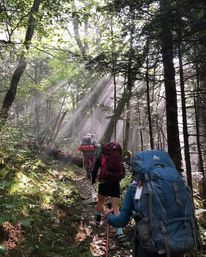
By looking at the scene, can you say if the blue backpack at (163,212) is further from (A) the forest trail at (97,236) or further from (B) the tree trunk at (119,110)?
(B) the tree trunk at (119,110)

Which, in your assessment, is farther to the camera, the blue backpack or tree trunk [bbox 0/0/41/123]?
tree trunk [bbox 0/0/41/123]

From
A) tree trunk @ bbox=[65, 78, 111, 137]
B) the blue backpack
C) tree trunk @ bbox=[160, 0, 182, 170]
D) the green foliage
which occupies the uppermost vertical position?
tree trunk @ bbox=[65, 78, 111, 137]

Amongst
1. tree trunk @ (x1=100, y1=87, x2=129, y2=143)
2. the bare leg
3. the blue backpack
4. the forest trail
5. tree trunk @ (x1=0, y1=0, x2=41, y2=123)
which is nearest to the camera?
the blue backpack

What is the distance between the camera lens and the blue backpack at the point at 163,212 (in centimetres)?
352

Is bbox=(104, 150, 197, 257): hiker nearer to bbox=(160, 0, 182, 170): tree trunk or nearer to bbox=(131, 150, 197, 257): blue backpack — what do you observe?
bbox=(131, 150, 197, 257): blue backpack

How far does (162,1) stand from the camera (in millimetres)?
8383

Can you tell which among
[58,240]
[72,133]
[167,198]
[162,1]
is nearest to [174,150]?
[162,1]

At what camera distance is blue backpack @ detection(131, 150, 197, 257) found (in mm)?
3520

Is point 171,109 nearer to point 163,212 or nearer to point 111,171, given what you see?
point 111,171

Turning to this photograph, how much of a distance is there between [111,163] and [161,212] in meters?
3.81

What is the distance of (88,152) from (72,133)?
28274mm

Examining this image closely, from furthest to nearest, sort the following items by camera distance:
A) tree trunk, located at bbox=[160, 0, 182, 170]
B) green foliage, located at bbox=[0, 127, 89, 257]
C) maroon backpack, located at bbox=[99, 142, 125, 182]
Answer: tree trunk, located at bbox=[160, 0, 182, 170] < maroon backpack, located at bbox=[99, 142, 125, 182] < green foliage, located at bbox=[0, 127, 89, 257]

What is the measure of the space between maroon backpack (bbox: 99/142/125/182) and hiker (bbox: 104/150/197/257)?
11.2ft

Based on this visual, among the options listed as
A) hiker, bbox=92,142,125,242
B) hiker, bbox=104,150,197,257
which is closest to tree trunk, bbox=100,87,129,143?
hiker, bbox=92,142,125,242
